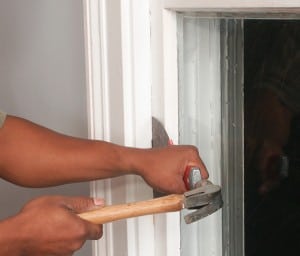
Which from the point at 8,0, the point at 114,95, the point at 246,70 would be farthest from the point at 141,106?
the point at 8,0

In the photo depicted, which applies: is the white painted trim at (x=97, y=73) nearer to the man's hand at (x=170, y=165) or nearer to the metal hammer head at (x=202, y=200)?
the man's hand at (x=170, y=165)

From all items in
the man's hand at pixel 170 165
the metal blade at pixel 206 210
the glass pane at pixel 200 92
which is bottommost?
the metal blade at pixel 206 210

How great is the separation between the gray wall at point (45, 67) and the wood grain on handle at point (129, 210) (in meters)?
0.36

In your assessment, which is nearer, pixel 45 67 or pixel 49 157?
pixel 49 157

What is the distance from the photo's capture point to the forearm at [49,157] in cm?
112

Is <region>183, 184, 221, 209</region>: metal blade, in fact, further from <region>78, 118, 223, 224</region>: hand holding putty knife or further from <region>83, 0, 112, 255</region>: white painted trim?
<region>83, 0, 112, 255</region>: white painted trim

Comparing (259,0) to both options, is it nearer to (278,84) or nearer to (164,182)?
(278,84)

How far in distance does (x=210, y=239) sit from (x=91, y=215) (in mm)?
309

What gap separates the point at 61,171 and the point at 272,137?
0.34 meters

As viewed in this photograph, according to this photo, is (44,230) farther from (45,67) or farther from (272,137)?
(45,67)

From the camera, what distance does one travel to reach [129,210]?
3.14 ft

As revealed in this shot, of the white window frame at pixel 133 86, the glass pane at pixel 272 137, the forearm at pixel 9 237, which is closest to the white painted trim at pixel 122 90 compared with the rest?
the white window frame at pixel 133 86

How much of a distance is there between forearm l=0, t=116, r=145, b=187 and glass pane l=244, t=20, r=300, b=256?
0.21 m

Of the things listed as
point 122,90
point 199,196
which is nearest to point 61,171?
point 122,90
